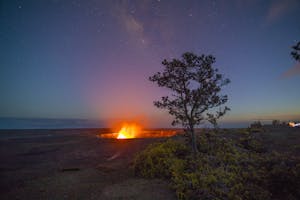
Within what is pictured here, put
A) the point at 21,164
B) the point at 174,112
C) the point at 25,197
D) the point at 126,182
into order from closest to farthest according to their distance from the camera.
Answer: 1. the point at 25,197
2. the point at 126,182
3. the point at 174,112
4. the point at 21,164

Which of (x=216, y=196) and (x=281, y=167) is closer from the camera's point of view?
(x=216, y=196)

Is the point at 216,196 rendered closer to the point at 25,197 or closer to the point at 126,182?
the point at 126,182

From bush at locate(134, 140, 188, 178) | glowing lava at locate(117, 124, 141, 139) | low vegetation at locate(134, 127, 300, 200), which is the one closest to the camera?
low vegetation at locate(134, 127, 300, 200)

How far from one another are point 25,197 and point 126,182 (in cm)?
513

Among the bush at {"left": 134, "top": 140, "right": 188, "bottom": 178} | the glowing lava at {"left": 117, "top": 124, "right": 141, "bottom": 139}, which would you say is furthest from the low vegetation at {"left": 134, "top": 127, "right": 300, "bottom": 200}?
the glowing lava at {"left": 117, "top": 124, "right": 141, "bottom": 139}

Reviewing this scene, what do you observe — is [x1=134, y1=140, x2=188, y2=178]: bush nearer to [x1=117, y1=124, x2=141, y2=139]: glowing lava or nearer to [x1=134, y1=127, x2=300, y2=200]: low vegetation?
[x1=134, y1=127, x2=300, y2=200]: low vegetation

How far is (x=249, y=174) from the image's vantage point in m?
8.80

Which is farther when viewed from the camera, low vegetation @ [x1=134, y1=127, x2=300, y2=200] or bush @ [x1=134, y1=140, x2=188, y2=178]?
bush @ [x1=134, y1=140, x2=188, y2=178]

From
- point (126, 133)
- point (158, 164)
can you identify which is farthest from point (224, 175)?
point (126, 133)

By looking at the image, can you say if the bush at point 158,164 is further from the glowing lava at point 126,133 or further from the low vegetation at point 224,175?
the glowing lava at point 126,133

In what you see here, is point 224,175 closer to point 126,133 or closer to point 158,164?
point 158,164

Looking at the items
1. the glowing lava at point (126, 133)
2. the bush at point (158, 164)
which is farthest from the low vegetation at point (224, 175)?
the glowing lava at point (126, 133)

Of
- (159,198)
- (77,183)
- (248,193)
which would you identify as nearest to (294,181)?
(248,193)

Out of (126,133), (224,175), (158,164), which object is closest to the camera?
(224,175)
